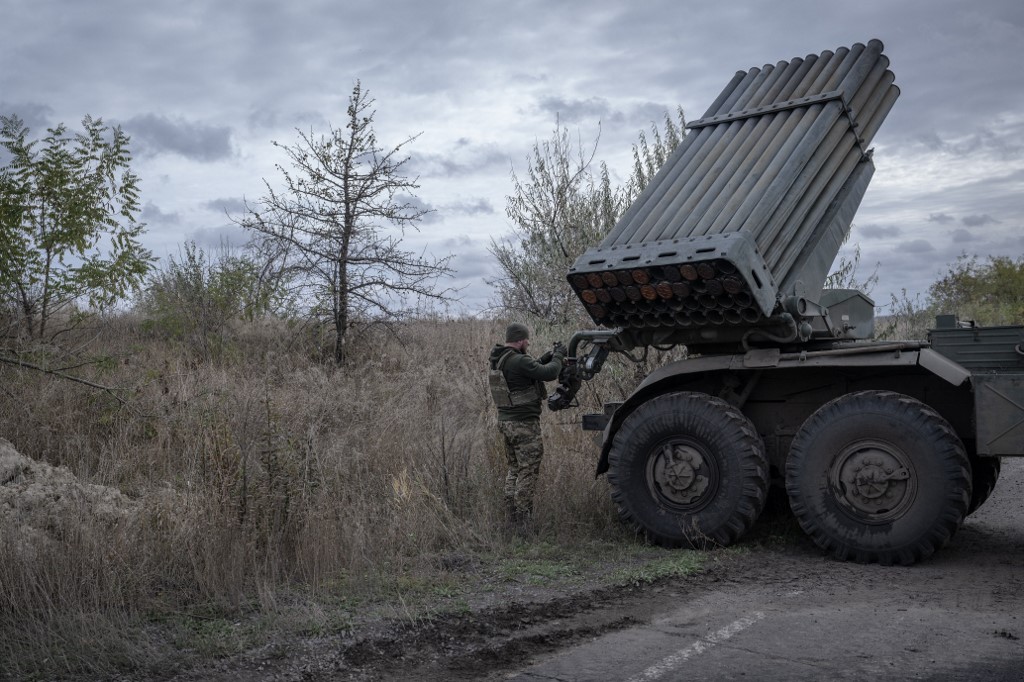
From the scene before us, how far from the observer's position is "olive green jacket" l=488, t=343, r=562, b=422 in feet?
26.8

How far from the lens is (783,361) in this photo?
7348 millimetres

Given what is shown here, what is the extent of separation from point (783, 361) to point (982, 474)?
2005mm

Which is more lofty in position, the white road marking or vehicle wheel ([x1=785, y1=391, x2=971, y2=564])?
vehicle wheel ([x1=785, y1=391, x2=971, y2=564])

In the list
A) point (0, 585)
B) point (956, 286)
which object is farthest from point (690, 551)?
point (956, 286)

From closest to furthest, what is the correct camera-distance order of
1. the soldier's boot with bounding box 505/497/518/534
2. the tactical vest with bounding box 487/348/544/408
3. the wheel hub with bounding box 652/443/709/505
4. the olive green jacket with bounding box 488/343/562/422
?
the wheel hub with bounding box 652/443/709/505
the soldier's boot with bounding box 505/497/518/534
the olive green jacket with bounding box 488/343/562/422
the tactical vest with bounding box 487/348/544/408

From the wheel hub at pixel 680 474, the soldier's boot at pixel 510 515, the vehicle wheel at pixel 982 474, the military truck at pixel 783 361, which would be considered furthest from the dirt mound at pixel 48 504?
the vehicle wheel at pixel 982 474

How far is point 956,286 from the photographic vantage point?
27172 millimetres

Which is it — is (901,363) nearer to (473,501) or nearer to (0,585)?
(473,501)

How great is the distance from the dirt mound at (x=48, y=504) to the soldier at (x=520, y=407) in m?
3.02

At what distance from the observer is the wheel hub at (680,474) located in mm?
7559

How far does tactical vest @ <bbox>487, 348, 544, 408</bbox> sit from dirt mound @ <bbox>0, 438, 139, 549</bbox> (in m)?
3.02

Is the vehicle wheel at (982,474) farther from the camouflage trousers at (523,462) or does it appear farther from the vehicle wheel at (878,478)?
the camouflage trousers at (523,462)

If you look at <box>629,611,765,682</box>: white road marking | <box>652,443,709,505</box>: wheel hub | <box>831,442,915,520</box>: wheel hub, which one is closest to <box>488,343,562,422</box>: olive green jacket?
<box>652,443,709,505</box>: wheel hub

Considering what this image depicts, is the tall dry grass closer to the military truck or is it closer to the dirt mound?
the dirt mound
